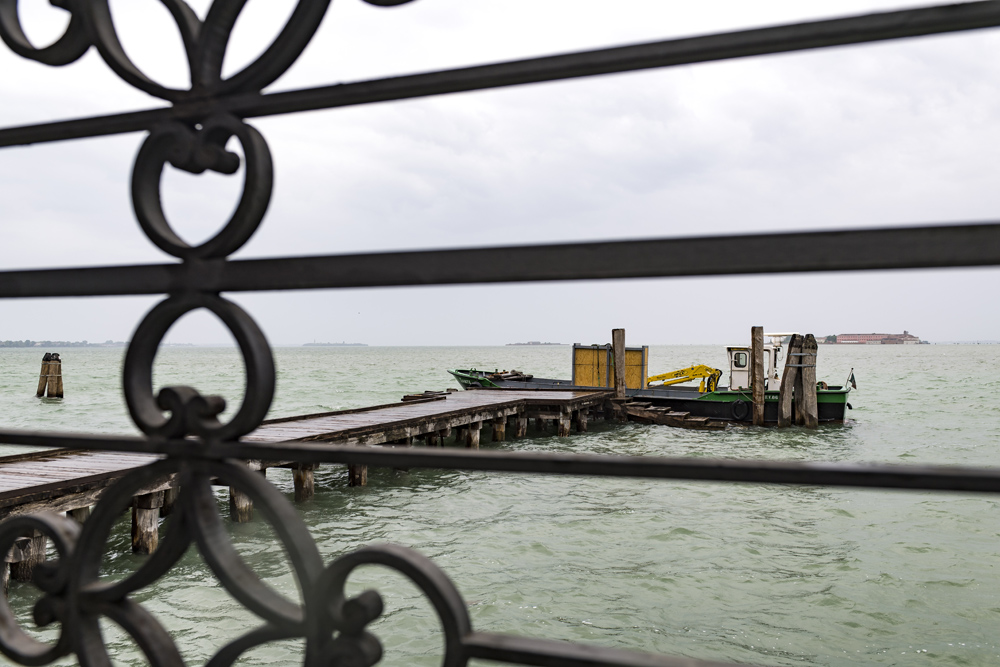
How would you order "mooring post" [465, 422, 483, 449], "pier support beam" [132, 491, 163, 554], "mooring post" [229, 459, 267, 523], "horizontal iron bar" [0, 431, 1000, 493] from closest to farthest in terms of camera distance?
"horizontal iron bar" [0, 431, 1000, 493] < "pier support beam" [132, 491, 163, 554] < "mooring post" [229, 459, 267, 523] < "mooring post" [465, 422, 483, 449]

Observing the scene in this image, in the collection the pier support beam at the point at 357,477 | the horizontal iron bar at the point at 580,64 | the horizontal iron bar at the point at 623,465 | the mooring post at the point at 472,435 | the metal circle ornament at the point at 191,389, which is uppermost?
the horizontal iron bar at the point at 580,64

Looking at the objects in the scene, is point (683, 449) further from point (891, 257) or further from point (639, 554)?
point (891, 257)

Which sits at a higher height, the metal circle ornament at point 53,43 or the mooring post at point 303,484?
the metal circle ornament at point 53,43

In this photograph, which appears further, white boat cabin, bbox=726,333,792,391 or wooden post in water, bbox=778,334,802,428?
white boat cabin, bbox=726,333,792,391

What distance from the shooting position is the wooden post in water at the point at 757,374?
17703 millimetres

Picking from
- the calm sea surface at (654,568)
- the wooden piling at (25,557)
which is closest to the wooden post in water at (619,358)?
the calm sea surface at (654,568)

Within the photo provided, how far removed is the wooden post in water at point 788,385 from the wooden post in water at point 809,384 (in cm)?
18

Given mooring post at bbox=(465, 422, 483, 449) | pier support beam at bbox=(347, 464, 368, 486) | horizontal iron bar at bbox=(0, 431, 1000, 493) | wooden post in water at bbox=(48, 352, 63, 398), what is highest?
horizontal iron bar at bbox=(0, 431, 1000, 493)

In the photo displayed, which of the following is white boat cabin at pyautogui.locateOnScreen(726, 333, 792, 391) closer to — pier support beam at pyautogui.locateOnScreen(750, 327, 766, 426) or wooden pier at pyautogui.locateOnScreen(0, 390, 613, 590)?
pier support beam at pyautogui.locateOnScreen(750, 327, 766, 426)

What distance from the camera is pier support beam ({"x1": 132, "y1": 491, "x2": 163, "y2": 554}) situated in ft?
22.5

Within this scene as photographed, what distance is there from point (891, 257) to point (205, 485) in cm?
86

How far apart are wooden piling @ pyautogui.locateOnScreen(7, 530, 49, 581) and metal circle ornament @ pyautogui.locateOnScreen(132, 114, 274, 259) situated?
6067mm

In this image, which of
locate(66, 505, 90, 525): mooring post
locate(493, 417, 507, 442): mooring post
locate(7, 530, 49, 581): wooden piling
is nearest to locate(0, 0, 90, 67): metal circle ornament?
locate(7, 530, 49, 581): wooden piling

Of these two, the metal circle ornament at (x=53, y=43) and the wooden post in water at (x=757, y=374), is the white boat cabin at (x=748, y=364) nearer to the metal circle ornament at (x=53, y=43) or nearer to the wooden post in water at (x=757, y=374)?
the wooden post in water at (x=757, y=374)
